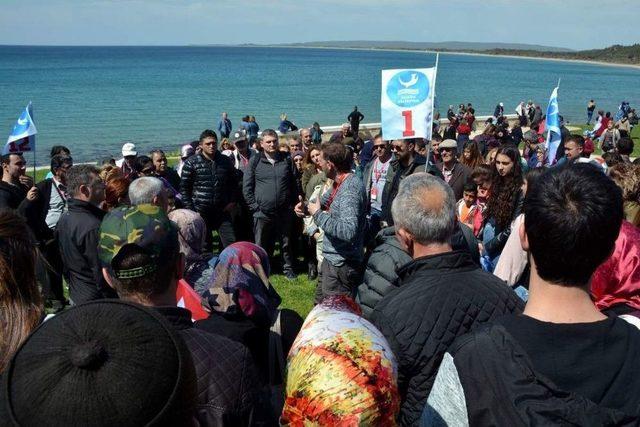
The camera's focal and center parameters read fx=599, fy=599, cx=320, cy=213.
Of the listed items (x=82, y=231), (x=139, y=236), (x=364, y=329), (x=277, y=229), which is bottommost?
(x=277, y=229)

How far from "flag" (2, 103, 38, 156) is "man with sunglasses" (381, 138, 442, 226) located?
15.5ft

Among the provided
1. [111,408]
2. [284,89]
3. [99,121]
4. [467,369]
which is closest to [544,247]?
[467,369]

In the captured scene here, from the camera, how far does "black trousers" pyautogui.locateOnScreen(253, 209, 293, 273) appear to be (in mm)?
8188

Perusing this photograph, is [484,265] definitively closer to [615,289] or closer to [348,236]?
[348,236]

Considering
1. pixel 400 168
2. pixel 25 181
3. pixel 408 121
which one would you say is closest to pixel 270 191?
pixel 400 168

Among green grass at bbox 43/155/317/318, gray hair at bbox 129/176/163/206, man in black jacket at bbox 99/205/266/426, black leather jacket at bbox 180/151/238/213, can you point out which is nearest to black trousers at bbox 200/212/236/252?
black leather jacket at bbox 180/151/238/213

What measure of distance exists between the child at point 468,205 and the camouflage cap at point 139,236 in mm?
4342

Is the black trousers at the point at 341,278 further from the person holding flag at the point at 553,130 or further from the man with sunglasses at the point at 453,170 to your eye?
the person holding flag at the point at 553,130

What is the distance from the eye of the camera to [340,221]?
524cm

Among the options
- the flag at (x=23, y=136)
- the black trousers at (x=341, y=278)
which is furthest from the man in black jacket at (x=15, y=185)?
the black trousers at (x=341, y=278)

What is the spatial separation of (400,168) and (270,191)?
187 cm

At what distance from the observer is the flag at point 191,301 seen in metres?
3.38

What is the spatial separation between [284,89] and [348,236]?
71.1 meters

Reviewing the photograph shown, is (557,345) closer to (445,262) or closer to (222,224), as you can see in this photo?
(445,262)
